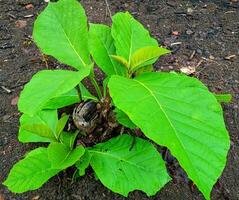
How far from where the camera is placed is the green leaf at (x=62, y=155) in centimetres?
163

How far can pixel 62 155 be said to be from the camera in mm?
1713

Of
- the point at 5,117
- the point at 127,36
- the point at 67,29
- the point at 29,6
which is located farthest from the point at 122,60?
the point at 29,6

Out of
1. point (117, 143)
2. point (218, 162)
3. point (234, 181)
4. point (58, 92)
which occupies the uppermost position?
point (58, 92)

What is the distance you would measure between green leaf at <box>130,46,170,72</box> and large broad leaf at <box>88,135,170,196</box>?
1.28ft

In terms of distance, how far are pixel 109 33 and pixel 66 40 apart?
0.25 meters

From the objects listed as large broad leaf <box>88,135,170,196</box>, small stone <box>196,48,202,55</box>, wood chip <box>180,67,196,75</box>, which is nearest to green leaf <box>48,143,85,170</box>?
large broad leaf <box>88,135,170,196</box>

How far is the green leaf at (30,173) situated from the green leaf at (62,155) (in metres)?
0.08

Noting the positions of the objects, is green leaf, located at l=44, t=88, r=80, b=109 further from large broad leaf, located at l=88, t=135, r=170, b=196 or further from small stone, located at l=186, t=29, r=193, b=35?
small stone, located at l=186, t=29, r=193, b=35

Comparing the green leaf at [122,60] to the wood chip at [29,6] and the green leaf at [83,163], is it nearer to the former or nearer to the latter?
the green leaf at [83,163]

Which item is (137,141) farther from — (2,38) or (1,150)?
(2,38)

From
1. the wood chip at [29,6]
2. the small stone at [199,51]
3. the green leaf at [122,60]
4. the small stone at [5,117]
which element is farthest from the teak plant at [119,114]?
the wood chip at [29,6]

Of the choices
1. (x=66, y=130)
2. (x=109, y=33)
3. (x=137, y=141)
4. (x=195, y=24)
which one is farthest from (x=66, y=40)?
(x=195, y=24)

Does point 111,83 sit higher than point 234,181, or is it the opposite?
point 111,83

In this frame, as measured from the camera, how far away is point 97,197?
6.02ft
